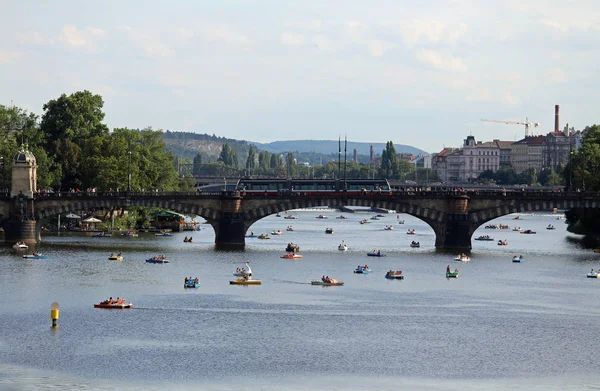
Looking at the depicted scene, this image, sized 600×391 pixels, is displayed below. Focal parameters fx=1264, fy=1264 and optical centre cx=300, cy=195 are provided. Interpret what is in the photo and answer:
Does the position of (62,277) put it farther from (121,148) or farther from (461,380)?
(121,148)

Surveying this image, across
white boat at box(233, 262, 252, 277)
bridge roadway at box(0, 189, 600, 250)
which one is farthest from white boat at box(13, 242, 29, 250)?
white boat at box(233, 262, 252, 277)

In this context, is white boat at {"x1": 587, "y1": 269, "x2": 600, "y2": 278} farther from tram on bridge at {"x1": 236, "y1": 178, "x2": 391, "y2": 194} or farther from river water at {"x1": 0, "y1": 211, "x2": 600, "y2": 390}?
tram on bridge at {"x1": 236, "y1": 178, "x2": 391, "y2": 194}

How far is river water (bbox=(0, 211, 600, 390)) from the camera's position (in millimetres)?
72688

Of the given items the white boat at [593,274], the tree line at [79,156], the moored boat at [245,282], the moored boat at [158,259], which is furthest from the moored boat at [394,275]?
the tree line at [79,156]

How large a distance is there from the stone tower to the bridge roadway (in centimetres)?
117

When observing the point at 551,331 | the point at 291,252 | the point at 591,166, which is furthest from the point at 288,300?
the point at 591,166

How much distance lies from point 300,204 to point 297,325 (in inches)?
2543

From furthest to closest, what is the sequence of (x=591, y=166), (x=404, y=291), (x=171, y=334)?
1. (x=591, y=166)
2. (x=404, y=291)
3. (x=171, y=334)

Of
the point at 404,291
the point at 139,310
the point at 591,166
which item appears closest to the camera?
the point at 139,310

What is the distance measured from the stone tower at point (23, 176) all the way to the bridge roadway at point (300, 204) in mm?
1167

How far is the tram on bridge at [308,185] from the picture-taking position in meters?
168

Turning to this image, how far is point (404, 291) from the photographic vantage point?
363ft

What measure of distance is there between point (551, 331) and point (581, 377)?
1634 cm

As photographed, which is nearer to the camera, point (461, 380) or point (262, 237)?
point (461, 380)
